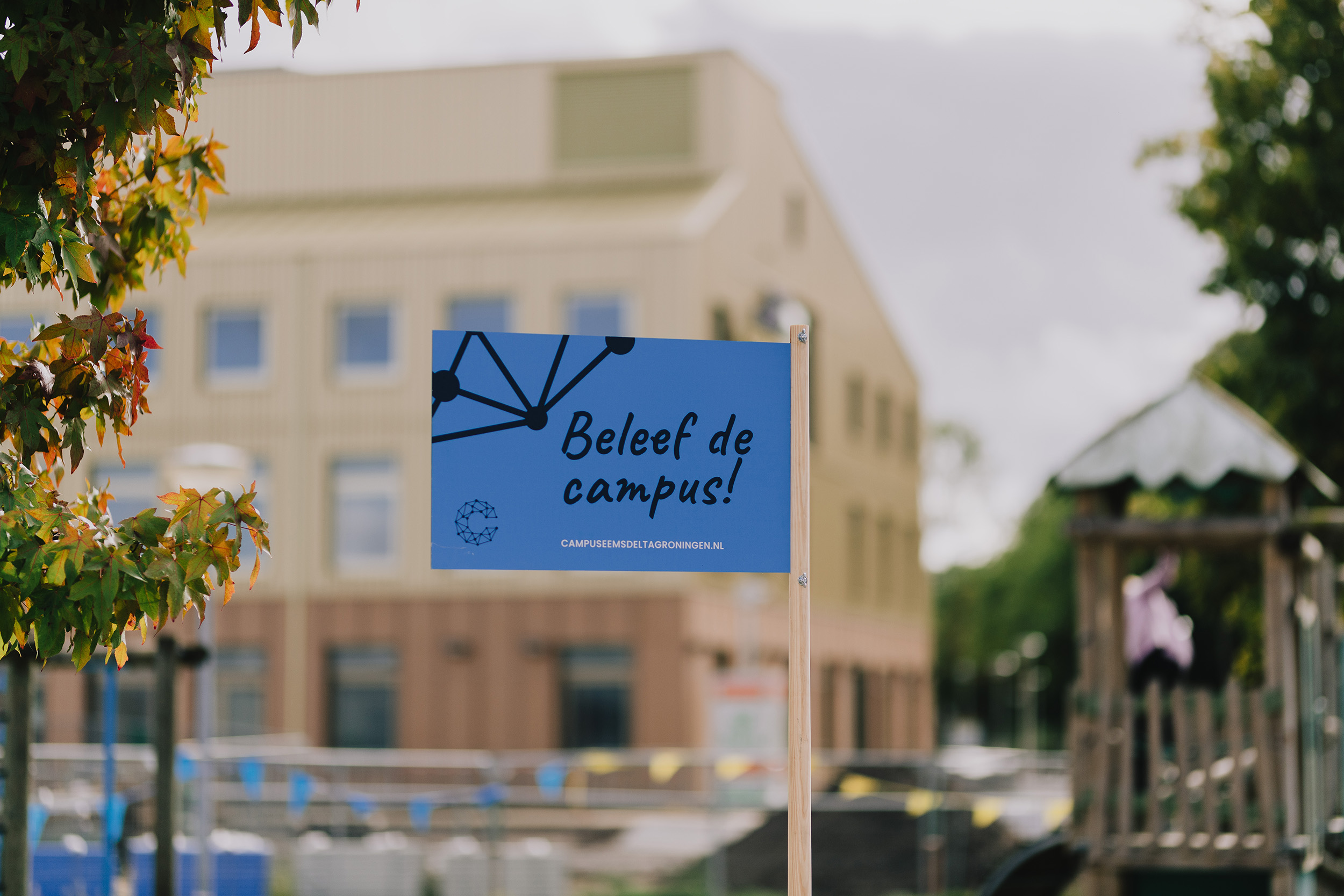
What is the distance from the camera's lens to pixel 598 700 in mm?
33250

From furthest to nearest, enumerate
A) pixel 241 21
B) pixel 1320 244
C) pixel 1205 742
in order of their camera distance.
A: pixel 1320 244 → pixel 1205 742 → pixel 241 21

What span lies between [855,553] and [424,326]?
1454 centimetres

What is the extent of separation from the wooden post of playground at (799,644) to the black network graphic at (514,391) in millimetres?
502

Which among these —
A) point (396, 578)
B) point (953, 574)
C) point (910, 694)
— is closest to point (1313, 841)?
point (396, 578)

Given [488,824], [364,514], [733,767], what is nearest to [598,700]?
[364,514]

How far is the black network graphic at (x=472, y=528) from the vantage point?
15.5 ft

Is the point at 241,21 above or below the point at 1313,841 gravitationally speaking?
above

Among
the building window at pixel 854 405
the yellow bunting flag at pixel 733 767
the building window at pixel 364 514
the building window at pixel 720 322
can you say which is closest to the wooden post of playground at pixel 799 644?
the yellow bunting flag at pixel 733 767

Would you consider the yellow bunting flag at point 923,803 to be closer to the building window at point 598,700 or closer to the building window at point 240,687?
the building window at point 598,700

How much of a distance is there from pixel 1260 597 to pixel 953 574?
6847 cm

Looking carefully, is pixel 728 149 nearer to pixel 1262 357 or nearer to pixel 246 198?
pixel 246 198

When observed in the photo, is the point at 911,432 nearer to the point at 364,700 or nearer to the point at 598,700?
the point at 598,700

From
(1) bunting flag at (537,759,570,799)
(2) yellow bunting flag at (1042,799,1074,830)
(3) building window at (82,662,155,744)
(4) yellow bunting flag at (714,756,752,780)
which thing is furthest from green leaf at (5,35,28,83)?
(3) building window at (82,662,155,744)

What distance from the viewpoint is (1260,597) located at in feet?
61.7
